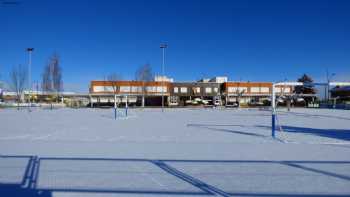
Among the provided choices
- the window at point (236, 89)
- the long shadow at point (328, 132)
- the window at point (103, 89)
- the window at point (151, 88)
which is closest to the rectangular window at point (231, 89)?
the window at point (236, 89)

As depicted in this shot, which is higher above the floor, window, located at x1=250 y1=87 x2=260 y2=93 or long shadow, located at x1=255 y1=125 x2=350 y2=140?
window, located at x1=250 y1=87 x2=260 y2=93

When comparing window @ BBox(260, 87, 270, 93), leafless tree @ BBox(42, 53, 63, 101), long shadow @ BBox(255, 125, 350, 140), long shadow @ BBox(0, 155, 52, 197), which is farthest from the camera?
window @ BBox(260, 87, 270, 93)

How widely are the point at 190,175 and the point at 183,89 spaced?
8527 cm

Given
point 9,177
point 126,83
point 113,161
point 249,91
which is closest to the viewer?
point 9,177

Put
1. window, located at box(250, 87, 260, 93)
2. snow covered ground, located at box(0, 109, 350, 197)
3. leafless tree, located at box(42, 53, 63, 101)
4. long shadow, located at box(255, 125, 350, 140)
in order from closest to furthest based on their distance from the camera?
snow covered ground, located at box(0, 109, 350, 197), long shadow, located at box(255, 125, 350, 140), leafless tree, located at box(42, 53, 63, 101), window, located at box(250, 87, 260, 93)

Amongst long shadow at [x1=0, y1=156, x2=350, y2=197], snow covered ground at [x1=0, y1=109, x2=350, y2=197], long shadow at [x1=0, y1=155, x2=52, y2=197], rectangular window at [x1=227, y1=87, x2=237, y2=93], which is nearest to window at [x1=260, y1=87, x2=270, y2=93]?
rectangular window at [x1=227, y1=87, x2=237, y2=93]

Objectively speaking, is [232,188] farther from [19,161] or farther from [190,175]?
[19,161]

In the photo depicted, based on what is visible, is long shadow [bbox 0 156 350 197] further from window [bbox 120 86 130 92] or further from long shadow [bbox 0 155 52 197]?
window [bbox 120 86 130 92]

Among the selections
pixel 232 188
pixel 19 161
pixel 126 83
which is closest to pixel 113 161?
pixel 19 161

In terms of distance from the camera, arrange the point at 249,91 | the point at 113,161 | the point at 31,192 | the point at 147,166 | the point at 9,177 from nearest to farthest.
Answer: the point at 31,192
the point at 9,177
the point at 147,166
the point at 113,161
the point at 249,91

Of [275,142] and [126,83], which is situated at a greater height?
[126,83]

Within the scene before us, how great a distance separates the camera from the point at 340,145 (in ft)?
39.4

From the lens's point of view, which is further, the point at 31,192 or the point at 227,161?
the point at 227,161

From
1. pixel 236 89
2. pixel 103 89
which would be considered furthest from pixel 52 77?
pixel 236 89
